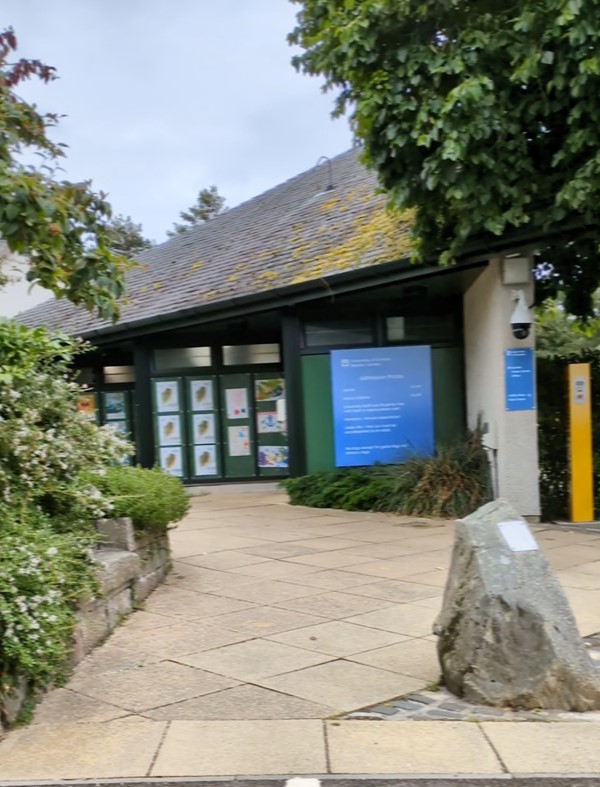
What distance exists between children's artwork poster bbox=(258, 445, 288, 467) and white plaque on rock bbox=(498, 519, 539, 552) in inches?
383

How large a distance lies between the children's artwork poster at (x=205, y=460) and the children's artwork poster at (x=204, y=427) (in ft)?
0.41

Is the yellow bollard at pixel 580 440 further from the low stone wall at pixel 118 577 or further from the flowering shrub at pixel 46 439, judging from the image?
the flowering shrub at pixel 46 439

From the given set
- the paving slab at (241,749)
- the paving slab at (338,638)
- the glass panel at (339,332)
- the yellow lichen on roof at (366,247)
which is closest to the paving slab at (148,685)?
the paving slab at (241,749)

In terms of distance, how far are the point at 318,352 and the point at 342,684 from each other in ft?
25.6

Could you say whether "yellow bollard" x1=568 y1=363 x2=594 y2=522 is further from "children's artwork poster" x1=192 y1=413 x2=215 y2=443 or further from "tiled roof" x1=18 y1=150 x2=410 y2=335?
"children's artwork poster" x1=192 y1=413 x2=215 y2=443

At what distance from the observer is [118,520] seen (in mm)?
6012

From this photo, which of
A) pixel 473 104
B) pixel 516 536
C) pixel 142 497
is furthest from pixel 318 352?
pixel 516 536

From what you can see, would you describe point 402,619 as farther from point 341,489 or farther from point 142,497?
point 341,489

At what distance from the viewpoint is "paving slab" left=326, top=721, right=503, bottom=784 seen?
3.40m

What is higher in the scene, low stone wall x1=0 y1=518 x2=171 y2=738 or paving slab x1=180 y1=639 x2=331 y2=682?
low stone wall x1=0 y1=518 x2=171 y2=738

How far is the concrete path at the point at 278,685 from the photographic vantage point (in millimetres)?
3488

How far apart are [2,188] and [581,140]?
19.6ft

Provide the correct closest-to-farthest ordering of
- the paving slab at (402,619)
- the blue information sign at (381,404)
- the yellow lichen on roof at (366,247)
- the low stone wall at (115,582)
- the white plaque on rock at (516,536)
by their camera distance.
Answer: the white plaque on rock at (516,536)
the low stone wall at (115,582)
the paving slab at (402,619)
the yellow lichen on roof at (366,247)
the blue information sign at (381,404)

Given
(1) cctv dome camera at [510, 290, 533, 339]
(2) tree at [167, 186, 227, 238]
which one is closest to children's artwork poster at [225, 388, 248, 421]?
(1) cctv dome camera at [510, 290, 533, 339]
